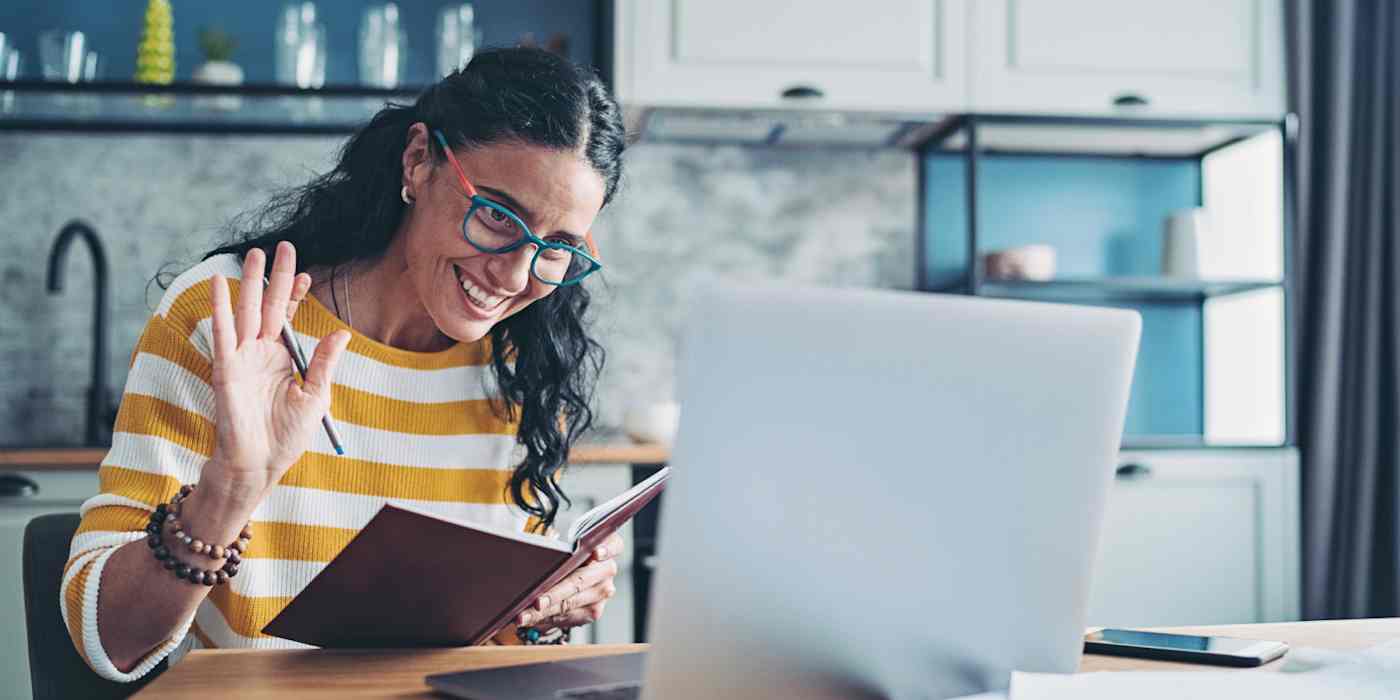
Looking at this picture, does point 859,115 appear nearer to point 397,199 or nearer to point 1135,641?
point 397,199

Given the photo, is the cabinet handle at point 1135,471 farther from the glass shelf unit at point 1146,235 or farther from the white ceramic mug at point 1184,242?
the white ceramic mug at point 1184,242

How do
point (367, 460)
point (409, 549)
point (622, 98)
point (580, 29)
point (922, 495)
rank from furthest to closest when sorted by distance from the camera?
point (580, 29)
point (622, 98)
point (367, 460)
point (409, 549)
point (922, 495)

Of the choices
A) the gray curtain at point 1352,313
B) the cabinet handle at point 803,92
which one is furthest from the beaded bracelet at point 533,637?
the gray curtain at point 1352,313

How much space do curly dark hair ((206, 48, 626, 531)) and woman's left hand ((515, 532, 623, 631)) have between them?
0.19 meters

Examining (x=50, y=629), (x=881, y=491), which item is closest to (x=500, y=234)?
(x=50, y=629)

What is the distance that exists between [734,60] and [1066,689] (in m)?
2.13

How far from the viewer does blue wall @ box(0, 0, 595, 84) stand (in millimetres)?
2814

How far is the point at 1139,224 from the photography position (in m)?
3.14

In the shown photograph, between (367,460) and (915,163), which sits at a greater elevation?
(915,163)

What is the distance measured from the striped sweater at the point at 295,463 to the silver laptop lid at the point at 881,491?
604 mm

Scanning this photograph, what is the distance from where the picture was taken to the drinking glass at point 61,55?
260 centimetres

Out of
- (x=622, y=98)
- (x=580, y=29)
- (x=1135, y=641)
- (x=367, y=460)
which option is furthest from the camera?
(x=580, y=29)

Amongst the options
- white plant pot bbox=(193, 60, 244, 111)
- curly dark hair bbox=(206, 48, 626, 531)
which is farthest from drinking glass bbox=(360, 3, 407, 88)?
curly dark hair bbox=(206, 48, 626, 531)

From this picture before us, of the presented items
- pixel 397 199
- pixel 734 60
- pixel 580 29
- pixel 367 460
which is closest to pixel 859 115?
pixel 734 60
